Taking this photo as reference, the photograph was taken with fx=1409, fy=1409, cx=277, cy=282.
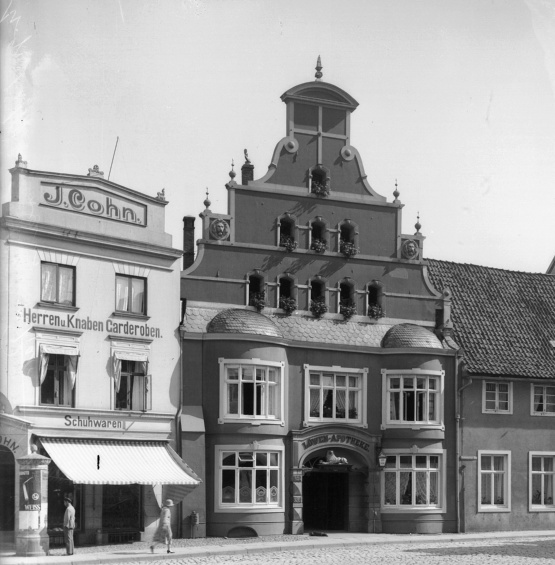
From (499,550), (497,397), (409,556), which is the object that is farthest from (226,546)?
(497,397)

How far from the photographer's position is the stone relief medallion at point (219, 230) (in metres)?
51.7

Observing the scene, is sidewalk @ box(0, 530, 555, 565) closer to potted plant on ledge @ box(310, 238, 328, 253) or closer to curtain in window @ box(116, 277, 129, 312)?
curtain in window @ box(116, 277, 129, 312)

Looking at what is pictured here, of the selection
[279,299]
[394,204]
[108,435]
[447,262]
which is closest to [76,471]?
[108,435]

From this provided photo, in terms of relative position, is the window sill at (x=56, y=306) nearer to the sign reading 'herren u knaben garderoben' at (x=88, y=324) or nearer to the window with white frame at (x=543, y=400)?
the sign reading 'herren u knaben garderoben' at (x=88, y=324)

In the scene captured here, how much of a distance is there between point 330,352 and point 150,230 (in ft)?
28.6

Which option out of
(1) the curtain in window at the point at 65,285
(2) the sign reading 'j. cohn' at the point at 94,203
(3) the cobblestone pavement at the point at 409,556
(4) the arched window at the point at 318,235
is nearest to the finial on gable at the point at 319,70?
(4) the arched window at the point at 318,235

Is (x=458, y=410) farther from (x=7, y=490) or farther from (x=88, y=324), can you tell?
(x=7, y=490)

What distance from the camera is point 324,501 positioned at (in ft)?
177

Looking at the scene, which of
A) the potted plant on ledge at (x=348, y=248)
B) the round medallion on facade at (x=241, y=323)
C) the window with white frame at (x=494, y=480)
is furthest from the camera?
the window with white frame at (x=494, y=480)

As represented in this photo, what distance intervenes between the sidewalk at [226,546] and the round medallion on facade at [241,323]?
7321 millimetres

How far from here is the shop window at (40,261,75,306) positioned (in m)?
46.1

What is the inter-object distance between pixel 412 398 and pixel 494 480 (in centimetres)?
537

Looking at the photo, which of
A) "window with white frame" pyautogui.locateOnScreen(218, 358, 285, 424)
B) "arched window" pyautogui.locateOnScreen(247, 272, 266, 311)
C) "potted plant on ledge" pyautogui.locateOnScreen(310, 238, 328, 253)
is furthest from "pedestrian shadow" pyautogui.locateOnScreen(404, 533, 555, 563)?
"potted plant on ledge" pyautogui.locateOnScreen(310, 238, 328, 253)

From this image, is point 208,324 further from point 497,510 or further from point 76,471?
point 497,510
